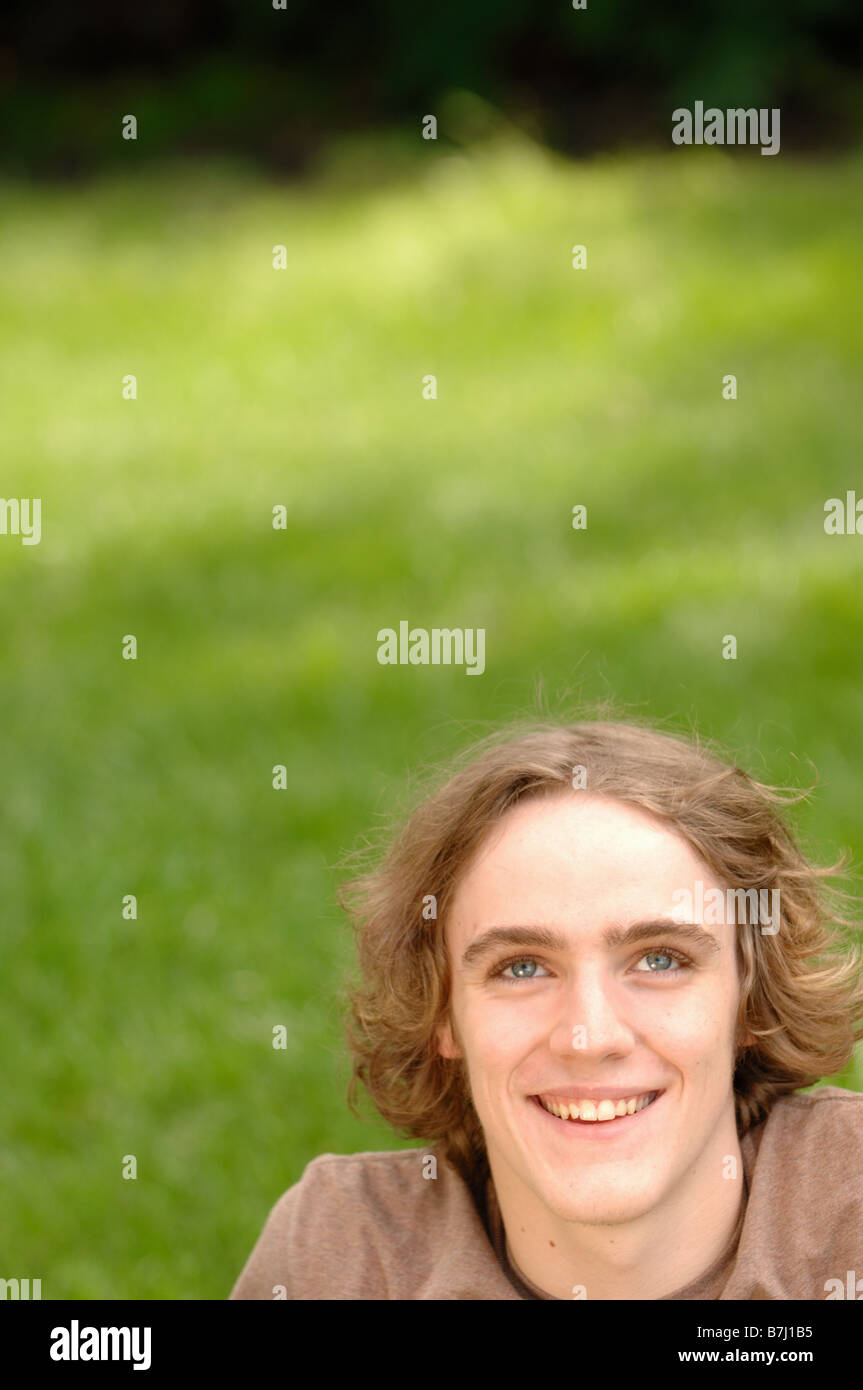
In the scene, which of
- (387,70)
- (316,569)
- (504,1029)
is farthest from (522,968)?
(387,70)

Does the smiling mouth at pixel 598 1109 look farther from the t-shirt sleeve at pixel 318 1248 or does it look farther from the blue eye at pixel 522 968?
Answer: the t-shirt sleeve at pixel 318 1248

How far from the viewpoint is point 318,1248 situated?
215 centimetres

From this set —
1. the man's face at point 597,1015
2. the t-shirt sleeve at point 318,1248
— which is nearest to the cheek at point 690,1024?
the man's face at point 597,1015

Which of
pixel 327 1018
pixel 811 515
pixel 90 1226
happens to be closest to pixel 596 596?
pixel 811 515

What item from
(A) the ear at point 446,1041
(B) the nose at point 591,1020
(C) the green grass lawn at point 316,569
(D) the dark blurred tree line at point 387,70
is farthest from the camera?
(D) the dark blurred tree line at point 387,70

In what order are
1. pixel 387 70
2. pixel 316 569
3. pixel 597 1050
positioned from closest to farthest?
pixel 597 1050
pixel 316 569
pixel 387 70

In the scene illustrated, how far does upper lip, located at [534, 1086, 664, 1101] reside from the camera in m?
1.86

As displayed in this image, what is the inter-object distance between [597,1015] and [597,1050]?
0.12 ft

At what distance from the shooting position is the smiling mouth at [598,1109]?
6.14 ft

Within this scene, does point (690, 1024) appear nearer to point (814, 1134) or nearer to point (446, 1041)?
point (814, 1134)

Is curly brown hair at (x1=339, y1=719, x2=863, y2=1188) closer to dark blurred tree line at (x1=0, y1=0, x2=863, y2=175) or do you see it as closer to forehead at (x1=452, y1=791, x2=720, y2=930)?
forehead at (x1=452, y1=791, x2=720, y2=930)

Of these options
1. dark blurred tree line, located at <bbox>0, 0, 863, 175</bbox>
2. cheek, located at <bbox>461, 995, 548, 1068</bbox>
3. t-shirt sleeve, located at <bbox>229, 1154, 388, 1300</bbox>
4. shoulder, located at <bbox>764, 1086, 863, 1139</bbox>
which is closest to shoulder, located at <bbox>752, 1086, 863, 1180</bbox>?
shoulder, located at <bbox>764, 1086, 863, 1139</bbox>

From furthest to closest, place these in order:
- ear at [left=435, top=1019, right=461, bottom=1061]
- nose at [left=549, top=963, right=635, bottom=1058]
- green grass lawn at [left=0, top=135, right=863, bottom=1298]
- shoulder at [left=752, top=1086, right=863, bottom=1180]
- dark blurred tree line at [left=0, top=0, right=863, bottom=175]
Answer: dark blurred tree line at [left=0, top=0, right=863, bottom=175] < green grass lawn at [left=0, top=135, right=863, bottom=1298] < ear at [left=435, top=1019, right=461, bottom=1061] < shoulder at [left=752, top=1086, right=863, bottom=1180] < nose at [left=549, top=963, right=635, bottom=1058]

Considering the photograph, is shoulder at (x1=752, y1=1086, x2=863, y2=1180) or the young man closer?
the young man
